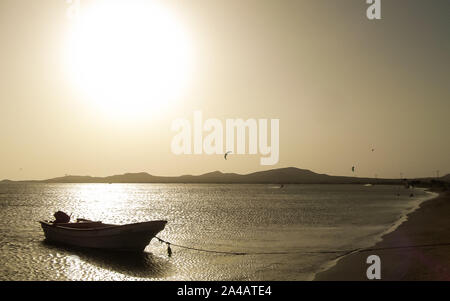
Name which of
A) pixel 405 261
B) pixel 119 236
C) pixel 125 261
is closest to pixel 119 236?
pixel 119 236

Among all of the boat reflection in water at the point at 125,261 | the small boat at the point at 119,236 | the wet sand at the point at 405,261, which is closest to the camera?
the wet sand at the point at 405,261

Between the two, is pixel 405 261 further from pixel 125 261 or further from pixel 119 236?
pixel 119 236

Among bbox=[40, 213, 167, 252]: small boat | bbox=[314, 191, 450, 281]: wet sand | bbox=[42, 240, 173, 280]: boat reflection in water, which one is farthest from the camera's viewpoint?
bbox=[40, 213, 167, 252]: small boat

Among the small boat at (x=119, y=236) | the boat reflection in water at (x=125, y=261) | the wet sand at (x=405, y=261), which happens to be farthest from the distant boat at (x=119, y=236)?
the wet sand at (x=405, y=261)

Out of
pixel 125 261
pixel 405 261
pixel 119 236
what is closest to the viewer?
pixel 405 261

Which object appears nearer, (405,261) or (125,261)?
(405,261)

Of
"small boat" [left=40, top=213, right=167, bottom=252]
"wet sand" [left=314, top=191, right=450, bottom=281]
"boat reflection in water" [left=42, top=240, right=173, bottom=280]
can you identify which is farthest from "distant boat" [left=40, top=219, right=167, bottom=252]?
"wet sand" [left=314, top=191, right=450, bottom=281]

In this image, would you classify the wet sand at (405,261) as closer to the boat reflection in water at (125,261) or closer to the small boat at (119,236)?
the boat reflection in water at (125,261)

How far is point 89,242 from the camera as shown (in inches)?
1115

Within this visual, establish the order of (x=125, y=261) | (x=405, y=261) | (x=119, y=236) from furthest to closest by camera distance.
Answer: (x=119, y=236)
(x=125, y=261)
(x=405, y=261)

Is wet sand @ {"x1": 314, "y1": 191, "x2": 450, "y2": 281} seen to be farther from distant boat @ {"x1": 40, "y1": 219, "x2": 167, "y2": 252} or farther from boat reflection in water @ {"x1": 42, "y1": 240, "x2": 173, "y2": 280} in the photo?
distant boat @ {"x1": 40, "y1": 219, "x2": 167, "y2": 252}

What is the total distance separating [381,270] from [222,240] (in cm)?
1682
